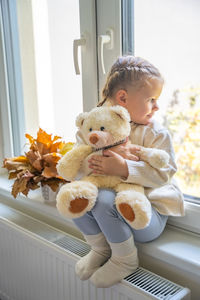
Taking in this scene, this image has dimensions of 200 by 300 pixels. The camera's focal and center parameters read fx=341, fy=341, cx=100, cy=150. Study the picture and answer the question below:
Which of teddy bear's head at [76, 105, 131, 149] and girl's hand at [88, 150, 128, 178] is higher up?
teddy bear's head at [76, 105, 131, 149]

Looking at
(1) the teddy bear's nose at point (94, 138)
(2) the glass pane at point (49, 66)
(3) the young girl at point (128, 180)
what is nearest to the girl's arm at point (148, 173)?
(3) the young girl at point (128, 180)

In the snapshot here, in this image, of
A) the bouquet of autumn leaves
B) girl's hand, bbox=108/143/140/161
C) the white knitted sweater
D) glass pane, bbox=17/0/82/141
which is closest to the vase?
the bouquet of autumn leaves

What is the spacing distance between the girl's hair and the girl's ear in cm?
1

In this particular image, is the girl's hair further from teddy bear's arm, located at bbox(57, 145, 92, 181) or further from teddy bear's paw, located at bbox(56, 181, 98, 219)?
teddy bear's paw, located at bbox(56, 181, 98, 219)

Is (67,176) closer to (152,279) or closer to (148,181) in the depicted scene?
(148,181)

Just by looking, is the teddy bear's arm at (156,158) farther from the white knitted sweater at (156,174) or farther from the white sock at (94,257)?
the white sock at (94,257)

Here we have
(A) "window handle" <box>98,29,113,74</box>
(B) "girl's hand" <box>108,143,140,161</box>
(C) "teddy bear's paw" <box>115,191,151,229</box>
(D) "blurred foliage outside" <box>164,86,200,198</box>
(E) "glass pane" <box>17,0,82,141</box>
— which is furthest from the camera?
(E) "glass pane" <box>17,0,82,141</box>

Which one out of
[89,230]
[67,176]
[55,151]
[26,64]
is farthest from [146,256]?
[26,64]

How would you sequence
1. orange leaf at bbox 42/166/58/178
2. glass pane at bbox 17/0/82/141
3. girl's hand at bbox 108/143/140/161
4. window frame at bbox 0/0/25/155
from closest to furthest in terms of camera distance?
girl's hand at bbox 108/143/140/161 → orange leaf at bbox 42/166/58/178 → glass pane at bbox 17/0/82/141 → window frame at bbox 0/0/25/155

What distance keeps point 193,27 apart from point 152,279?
0.75 meters

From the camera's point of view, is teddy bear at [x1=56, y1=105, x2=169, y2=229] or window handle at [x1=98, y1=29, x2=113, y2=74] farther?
window handle at [x1=98, y1=29, x2=113, y2=74]

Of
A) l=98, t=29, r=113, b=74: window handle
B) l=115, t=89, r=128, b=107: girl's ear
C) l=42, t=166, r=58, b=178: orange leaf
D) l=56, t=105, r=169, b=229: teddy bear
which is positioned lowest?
l=42, t=166, r=58, b=178: orange leaf

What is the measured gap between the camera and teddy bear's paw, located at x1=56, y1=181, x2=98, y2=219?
2.97 ft

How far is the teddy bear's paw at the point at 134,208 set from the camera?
33.6 inches
